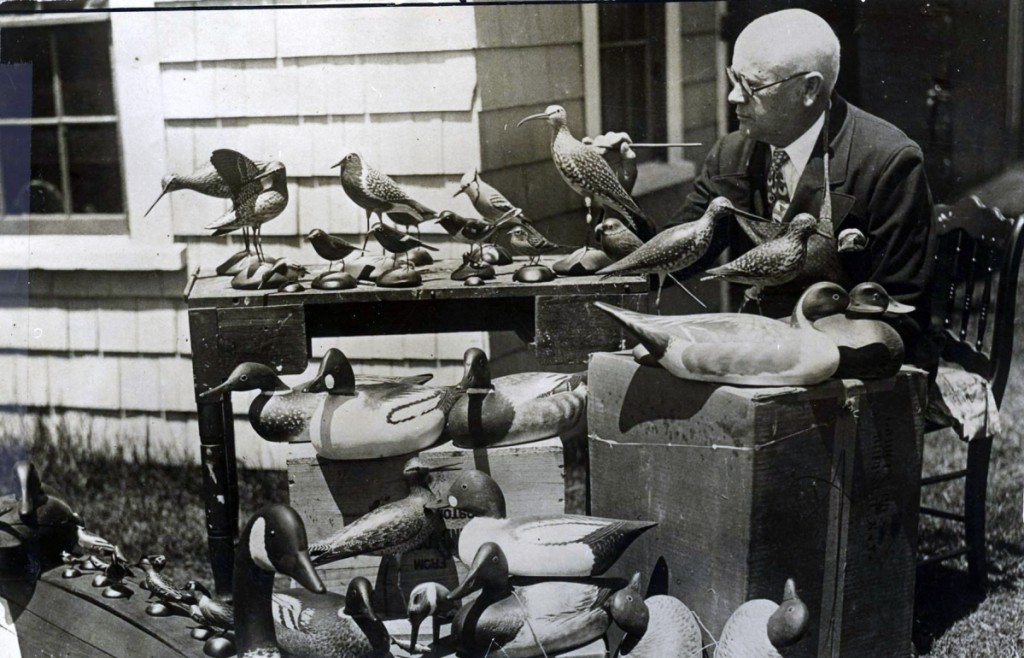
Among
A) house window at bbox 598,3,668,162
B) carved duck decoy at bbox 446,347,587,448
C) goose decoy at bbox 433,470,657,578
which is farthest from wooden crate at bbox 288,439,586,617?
house window at bbox 598,3,668,162

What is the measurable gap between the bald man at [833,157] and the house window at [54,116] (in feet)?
6.91

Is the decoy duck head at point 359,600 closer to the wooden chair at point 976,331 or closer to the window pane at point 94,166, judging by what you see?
the window pane at point 94,166

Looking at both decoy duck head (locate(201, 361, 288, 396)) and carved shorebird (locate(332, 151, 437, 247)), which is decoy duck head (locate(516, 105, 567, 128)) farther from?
decoy duck head (locate(201, 361, 288, 396))

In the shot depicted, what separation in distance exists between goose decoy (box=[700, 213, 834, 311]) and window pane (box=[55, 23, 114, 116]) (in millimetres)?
2113

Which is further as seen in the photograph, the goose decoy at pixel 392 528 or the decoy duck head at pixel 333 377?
the decoy duck head at pixel 333 377

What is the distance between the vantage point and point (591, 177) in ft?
10.9

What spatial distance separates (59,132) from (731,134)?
227cm

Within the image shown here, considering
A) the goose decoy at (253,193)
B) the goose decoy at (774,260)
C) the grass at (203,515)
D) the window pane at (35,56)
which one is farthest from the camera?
the grass at (203,515)

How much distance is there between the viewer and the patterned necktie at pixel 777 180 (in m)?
3.29

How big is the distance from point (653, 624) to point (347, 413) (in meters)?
1.09

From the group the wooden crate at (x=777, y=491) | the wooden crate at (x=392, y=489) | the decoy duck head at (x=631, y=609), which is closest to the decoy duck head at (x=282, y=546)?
the wooden crate at (x=392, y=489)

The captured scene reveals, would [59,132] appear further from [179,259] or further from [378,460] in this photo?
[378,460]

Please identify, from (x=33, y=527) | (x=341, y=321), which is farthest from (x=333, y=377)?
(x=33, y=527)

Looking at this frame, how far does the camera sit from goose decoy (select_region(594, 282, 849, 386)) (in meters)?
2.83
